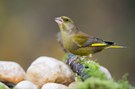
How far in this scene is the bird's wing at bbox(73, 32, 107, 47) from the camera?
372cm

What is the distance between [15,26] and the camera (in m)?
10.1

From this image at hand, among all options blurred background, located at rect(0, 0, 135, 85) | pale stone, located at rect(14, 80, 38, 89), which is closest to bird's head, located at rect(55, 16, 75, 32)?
pale stone, located at rect(14, 80, 38, 89)

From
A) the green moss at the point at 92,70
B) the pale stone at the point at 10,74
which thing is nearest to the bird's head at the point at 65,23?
the green moss at the point at 92,70

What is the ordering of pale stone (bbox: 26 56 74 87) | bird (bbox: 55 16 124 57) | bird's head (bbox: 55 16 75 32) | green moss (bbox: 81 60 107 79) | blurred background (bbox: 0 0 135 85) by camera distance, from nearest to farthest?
green moss (bbox: 81 60 107 79)
pale stone (bbox: 26 56 74 87)
bird's head (bbox: 55 16 75 32)
bird (bbox: 55 16 124 57)
blurred background (bbox: 0 0 135 85)

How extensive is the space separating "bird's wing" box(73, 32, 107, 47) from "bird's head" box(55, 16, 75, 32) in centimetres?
13

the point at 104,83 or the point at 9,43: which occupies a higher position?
the point at 104,83

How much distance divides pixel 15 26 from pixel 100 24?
1417 millimetres

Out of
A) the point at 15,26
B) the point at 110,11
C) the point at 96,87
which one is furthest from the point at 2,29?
the point at 96,87

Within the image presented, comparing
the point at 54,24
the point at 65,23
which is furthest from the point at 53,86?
the point at 54,24

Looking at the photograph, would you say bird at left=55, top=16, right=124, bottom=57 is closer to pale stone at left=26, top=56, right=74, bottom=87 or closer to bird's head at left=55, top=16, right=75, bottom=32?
bird's head at left=55, top=16, right=75, bottom=32

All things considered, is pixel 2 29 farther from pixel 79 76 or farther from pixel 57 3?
pixel 79 76

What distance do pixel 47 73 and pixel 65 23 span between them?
1.40 ft

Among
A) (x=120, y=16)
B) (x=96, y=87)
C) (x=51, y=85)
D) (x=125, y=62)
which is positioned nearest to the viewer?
(x=96, y=87)

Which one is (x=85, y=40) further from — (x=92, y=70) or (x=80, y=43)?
(x=92, y=70)
